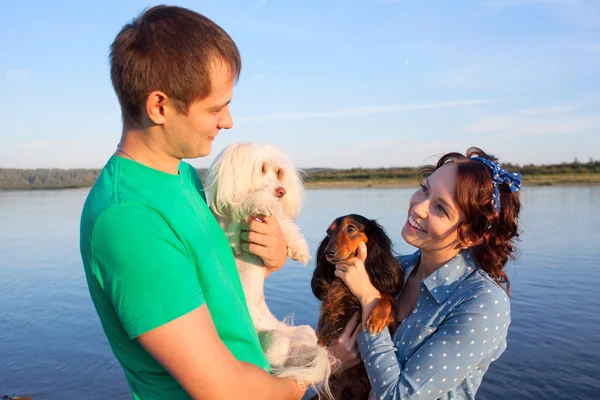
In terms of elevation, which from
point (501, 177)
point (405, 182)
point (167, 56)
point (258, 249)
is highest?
point (167, 56)

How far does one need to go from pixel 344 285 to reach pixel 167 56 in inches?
81.7

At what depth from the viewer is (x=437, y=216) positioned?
8.18ft

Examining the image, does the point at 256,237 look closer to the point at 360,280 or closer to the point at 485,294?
the point at 360,280

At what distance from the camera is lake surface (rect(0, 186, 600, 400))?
6289 millimetres

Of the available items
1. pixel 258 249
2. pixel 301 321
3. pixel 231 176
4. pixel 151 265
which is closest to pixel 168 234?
pixel 151 265

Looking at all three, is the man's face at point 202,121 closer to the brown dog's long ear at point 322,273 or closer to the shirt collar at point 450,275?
the shirt collar at point 450,275

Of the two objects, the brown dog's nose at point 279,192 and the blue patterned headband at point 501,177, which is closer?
the blue patterned headband at point 501,177

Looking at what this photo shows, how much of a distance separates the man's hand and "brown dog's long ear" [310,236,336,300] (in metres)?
0.80

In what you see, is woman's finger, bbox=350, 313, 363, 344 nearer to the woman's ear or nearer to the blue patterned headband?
the woman's ear

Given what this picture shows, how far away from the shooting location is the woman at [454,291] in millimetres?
2213

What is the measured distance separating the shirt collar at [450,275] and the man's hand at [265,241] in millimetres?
696

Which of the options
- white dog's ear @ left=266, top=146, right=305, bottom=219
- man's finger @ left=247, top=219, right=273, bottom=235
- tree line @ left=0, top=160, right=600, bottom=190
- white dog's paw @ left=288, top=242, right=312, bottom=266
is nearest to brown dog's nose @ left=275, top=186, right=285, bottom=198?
white dog's ear @ left=266, top=146, right=305, bottom=219

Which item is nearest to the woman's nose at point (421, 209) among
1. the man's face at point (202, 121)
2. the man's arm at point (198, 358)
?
the man's face at point (202, 121)

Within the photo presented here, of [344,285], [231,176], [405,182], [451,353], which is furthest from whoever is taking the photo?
[405,182]
